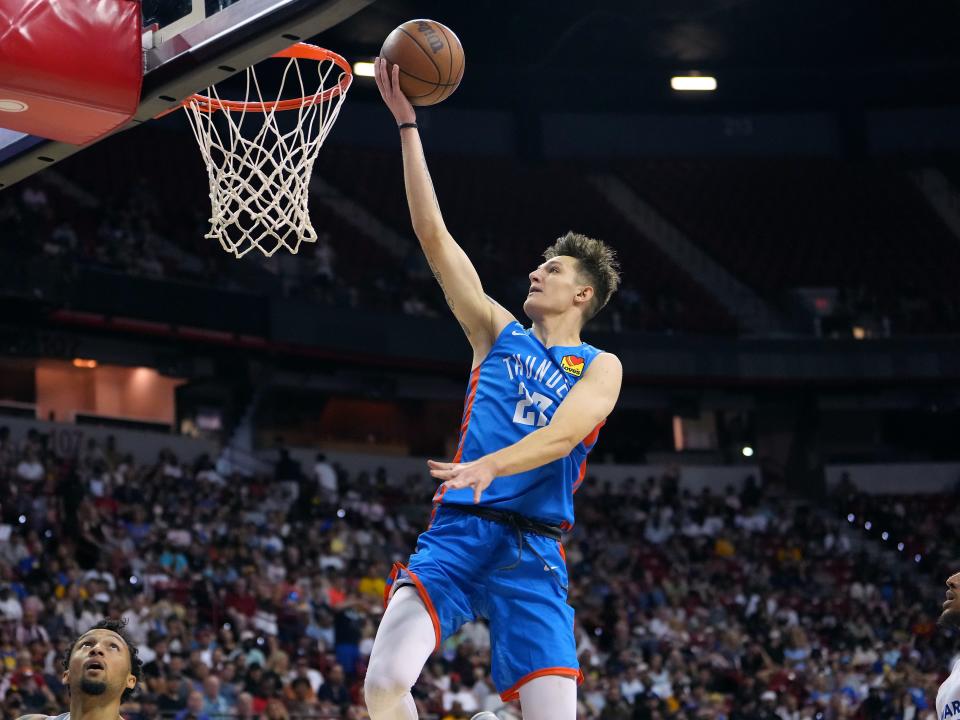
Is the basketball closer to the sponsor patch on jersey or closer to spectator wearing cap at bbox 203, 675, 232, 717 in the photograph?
the sponsor patch on jersey

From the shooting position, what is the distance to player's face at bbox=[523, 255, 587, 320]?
4.70 m

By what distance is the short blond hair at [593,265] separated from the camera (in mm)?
4773

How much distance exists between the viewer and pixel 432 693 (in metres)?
13.1

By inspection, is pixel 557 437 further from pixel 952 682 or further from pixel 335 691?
pixel 335 691

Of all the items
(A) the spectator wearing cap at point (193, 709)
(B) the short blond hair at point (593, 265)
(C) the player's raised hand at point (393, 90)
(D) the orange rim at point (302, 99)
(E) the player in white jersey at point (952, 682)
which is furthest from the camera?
(A) the spectator wearing cap at point (193, 709)

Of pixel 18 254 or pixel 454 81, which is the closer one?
pixel 454 81

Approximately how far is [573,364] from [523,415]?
26 cm

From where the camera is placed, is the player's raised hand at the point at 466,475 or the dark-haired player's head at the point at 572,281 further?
the dark-haired player's head at the point at 572,281

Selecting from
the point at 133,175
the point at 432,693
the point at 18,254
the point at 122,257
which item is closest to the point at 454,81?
the point at 432,693

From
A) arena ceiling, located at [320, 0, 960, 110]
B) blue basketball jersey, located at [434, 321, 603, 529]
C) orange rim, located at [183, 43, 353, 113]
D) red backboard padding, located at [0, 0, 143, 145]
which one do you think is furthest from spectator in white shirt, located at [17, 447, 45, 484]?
blue basketball jersey, located at [434, 321, 603, 529]

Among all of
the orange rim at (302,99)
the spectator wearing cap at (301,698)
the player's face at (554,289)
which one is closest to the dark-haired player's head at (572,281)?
the player's face at (554,289)

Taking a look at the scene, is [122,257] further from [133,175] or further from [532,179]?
[532,179]

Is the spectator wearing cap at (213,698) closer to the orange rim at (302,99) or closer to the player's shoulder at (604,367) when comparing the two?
the orange rim at (302,99)

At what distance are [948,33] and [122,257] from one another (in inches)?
604
